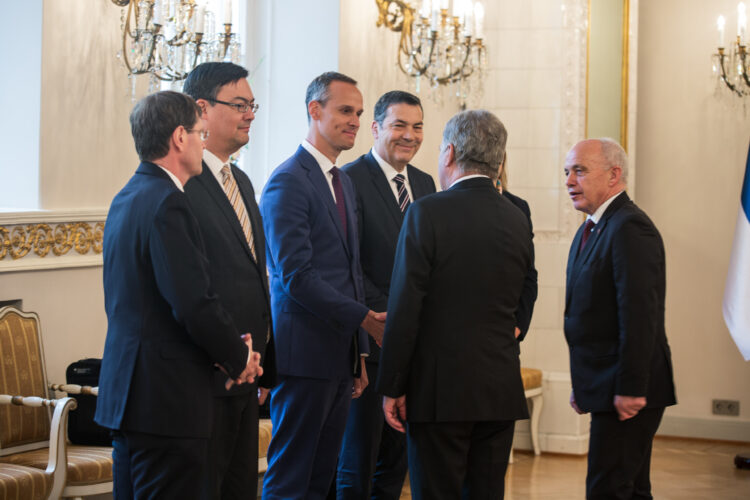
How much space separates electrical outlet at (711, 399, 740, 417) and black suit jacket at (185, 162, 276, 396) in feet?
15.8

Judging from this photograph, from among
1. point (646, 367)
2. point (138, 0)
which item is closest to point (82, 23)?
point (138, 0)

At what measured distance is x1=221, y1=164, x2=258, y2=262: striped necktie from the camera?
2.78 metres

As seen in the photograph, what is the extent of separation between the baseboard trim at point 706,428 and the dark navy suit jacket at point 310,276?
4.22 metres

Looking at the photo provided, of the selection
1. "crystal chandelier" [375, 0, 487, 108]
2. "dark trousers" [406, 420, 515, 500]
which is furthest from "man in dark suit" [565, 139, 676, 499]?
"crystal chandelier" [375, 0, 487, 108]

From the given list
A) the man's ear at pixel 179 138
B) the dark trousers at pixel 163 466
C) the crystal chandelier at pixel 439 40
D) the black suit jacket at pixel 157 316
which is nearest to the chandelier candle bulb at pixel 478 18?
the crystal chandelier at pixel 439 40

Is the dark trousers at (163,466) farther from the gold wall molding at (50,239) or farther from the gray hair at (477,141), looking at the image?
the gold wall molding at (50,239)

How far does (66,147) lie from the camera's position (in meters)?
3.71

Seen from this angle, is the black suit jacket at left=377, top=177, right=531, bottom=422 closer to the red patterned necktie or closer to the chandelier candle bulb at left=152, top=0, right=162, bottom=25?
the red patterned necktie

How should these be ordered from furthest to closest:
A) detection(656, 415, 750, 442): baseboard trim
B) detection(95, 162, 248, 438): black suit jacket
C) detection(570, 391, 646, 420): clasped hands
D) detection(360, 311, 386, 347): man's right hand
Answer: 1. detection(656, 415, 750, 442): baseboard trim
2. detection(360, 311, 386, 347): man's right hand
3. detection(570, 391, 646, 420): clasped hands
4. detection(95, 162, 248, 438): black suit jacket

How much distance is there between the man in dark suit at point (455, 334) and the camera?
2607 millimetres

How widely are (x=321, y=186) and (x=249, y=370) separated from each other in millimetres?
910

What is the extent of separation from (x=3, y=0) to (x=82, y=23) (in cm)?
30

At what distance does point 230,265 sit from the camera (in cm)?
260

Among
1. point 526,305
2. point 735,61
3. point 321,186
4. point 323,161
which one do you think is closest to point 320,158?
point 323,161
